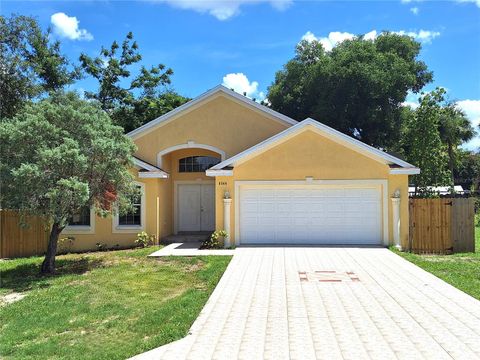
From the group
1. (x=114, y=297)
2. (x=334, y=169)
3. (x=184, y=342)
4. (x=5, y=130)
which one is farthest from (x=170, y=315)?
(x=334, y=169)

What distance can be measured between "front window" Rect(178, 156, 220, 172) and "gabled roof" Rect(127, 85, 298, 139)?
2263mm

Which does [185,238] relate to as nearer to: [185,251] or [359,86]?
[185,251]

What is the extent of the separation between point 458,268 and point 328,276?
13.0 ft

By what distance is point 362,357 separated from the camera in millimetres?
5496

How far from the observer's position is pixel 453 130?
118 ft

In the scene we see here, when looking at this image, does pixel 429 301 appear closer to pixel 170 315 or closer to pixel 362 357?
pixel 362 357

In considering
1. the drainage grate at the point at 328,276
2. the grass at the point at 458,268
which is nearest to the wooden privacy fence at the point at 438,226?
the grass at the point at 458,268

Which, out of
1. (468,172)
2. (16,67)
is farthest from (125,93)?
(468,172)

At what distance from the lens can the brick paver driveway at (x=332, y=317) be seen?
18.9 ft

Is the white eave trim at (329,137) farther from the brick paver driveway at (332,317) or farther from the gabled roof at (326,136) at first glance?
the brick paver driveway at (332,317)

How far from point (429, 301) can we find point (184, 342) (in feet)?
16.2

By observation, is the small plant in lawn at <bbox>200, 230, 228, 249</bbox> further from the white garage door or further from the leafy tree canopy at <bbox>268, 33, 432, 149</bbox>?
the leafy tree canopy at <bbox>268, 33, 432, 149</bbox>

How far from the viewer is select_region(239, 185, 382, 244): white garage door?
15398 mm

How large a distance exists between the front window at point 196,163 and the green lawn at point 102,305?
683 centimetres
